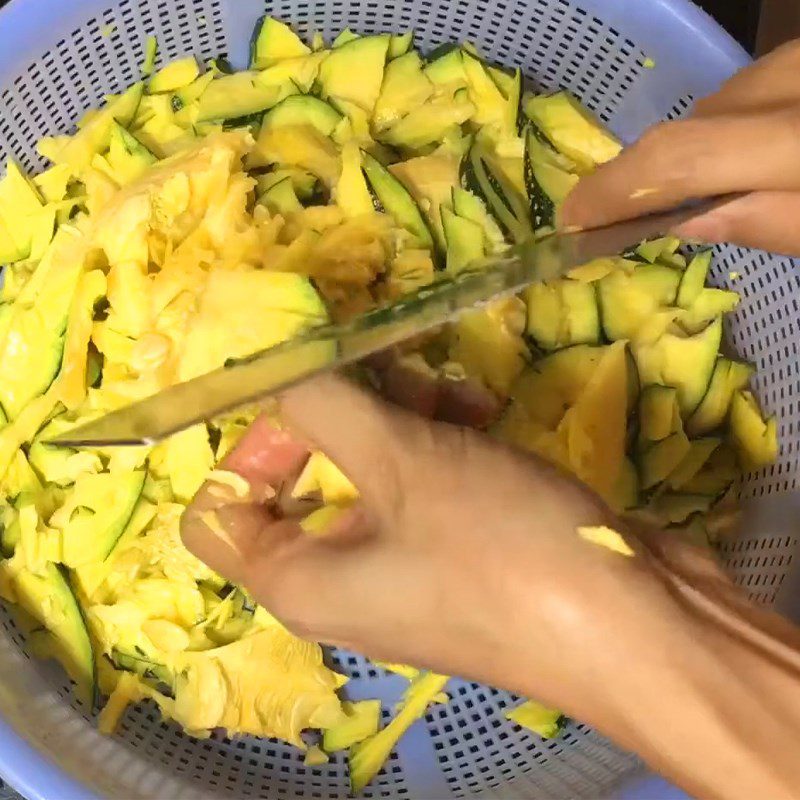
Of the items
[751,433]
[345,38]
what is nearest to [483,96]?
[345,38]

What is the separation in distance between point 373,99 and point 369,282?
0.25 meters

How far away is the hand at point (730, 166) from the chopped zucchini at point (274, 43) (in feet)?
1.42

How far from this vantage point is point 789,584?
0.92 metres

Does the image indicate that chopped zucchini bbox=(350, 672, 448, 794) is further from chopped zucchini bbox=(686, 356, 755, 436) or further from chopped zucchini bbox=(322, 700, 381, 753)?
chopped zucchini bbox=(686, 356, 755, 436)

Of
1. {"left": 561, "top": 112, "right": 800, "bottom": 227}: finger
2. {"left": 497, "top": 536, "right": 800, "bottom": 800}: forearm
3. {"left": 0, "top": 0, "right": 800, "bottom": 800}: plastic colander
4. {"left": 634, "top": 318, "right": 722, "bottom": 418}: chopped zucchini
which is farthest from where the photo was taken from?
{"left": 634, "top": 318, "right": 722, "bottom": 418}: chopped zucchini

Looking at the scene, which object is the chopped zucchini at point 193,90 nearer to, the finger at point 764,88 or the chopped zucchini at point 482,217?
the chopped zucchini at point 482,217

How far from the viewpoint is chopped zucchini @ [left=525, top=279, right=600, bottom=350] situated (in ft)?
3.37

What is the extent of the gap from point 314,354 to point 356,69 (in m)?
0.58

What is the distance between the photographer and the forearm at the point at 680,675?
506mm

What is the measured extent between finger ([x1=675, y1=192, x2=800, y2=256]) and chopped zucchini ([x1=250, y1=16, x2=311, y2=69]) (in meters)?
0.50

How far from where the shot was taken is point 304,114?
1.06m

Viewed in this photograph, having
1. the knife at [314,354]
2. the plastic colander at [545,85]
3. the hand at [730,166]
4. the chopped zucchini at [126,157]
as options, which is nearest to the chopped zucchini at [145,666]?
the plastic colander at [545,85]

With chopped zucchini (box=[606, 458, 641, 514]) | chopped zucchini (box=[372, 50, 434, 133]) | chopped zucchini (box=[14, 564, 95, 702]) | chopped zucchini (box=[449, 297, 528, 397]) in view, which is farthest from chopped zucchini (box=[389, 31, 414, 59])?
chopped zucchini (box=[14, 564, 95, 702])

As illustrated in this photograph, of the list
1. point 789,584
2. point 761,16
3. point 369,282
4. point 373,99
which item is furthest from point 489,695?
point 761,16
